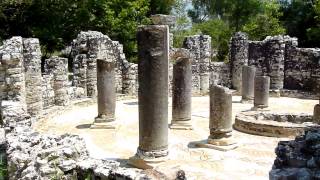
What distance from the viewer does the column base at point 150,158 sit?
11.4 metres

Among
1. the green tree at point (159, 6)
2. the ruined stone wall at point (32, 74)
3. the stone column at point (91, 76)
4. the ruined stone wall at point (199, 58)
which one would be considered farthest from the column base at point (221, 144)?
the green tree at point (159, 6)

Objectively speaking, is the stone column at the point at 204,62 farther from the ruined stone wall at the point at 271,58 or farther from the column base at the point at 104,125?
the column base at the point at 104,125

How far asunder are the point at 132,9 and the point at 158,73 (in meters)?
25.0

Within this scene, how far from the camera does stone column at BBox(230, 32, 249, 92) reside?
→ 957 inches

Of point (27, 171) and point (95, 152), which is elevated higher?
point (27, 171)

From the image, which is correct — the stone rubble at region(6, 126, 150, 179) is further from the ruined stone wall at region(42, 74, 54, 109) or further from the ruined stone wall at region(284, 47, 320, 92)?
the ruined stone wall at region(284, 47, 320, 92)

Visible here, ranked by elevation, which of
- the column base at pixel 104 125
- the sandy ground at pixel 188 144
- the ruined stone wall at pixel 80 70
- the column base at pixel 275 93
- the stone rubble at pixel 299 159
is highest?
the ruined stone wall at pixel 80 70

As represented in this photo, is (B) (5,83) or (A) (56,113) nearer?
(B) (5,83)

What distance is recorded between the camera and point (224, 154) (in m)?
13.1

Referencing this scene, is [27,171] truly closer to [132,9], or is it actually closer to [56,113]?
[56,113]

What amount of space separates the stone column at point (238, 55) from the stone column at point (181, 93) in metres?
9.17

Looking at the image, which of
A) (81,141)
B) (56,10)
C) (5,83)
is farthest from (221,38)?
(81,141)

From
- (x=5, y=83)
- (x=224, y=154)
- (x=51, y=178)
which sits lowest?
(x=224, y=154)

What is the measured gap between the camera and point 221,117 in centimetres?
1370
